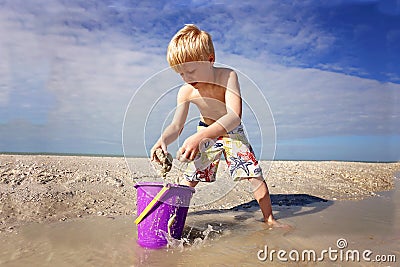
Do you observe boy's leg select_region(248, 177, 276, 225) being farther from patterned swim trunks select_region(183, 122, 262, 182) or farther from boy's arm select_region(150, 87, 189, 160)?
boy's arm select_region(150, 87, 189, 160)

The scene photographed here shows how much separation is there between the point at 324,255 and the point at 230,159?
4.60ft

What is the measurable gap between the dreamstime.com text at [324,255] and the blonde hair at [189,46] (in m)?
1.60

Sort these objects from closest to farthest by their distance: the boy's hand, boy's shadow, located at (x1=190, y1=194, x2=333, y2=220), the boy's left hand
A: the boy's left hand → the boy's hand → boy's shadow, located at (x1=190, y1=194, x2=333, y2=220)

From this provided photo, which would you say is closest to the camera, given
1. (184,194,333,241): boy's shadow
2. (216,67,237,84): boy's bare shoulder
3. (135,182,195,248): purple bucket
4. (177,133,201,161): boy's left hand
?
(177,133,201,161): boy's left hand

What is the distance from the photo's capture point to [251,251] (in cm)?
259

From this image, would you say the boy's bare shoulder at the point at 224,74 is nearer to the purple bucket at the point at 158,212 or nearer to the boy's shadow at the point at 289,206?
the purple bucket at the point at 158,212

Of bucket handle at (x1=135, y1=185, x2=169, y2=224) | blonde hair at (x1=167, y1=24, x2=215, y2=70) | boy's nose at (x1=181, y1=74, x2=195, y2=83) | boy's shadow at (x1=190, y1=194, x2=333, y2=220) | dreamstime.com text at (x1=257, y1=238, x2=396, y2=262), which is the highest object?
blonde hair at (x1=167, y1=24, x2=215, y2=70)

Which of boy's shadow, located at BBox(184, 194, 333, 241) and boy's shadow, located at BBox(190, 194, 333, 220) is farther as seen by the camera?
boy's shadow, located at BBox(190, 194, 333, 220)

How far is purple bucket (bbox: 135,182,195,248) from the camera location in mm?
2734

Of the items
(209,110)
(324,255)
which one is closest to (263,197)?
(209,110)

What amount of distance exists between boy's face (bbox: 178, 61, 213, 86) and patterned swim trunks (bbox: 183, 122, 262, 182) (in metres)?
0.60

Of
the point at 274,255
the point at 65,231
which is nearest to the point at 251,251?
the point at 274,255

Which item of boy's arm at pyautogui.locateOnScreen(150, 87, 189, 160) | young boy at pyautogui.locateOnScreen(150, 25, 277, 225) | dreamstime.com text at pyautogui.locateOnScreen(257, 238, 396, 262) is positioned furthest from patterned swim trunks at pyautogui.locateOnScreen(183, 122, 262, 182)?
dreamstime.com text at pyautogui.locateOnScreen(257, 238, 396, 262)

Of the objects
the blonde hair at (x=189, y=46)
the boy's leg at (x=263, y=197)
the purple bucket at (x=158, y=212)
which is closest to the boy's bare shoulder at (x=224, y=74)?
the blonde hair at (x=189, y=46)
